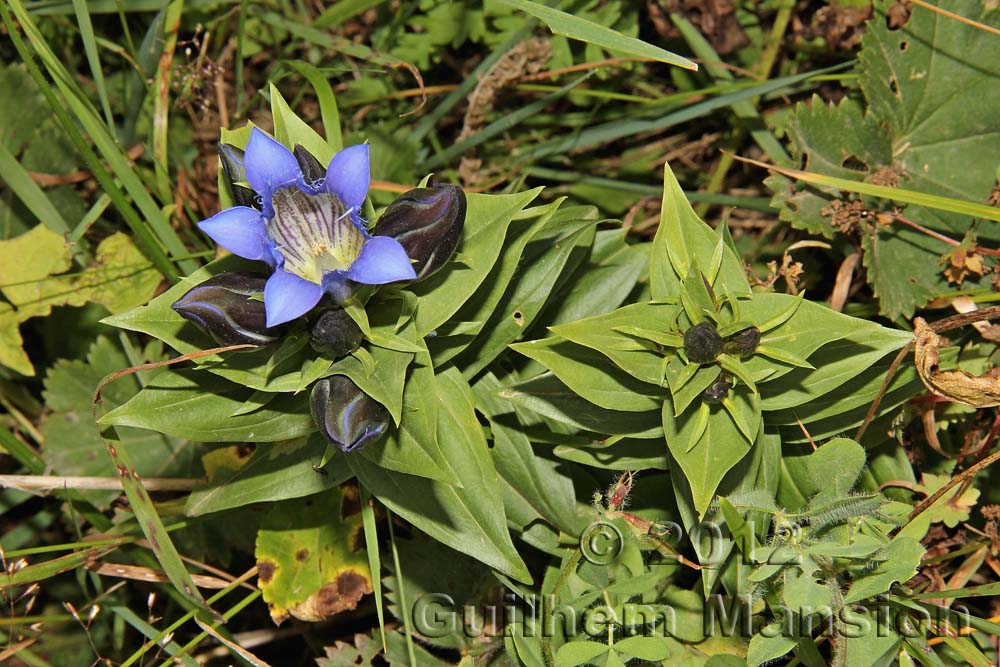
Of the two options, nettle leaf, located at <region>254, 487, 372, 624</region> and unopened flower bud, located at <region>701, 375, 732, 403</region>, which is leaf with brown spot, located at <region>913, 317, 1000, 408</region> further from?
nettle leaf, located at <region>254, 487, 372, 624</region>

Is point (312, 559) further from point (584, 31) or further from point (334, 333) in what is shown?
point (584, 31)

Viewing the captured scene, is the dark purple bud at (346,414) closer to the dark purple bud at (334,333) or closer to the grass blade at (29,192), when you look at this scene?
the dark purple bud at (334,333)

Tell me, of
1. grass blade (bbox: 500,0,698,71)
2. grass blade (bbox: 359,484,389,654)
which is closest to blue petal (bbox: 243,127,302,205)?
grass blade (bbox: 500,0,698,71)

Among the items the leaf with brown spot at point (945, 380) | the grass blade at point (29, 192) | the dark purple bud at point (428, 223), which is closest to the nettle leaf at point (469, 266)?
the dark purple bud at point (428, 223)

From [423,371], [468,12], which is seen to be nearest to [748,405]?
[423,371]

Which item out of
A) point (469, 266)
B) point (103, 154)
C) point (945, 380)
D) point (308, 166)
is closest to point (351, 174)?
point (308, 166)

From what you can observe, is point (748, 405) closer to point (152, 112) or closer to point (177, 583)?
point (177, 583)

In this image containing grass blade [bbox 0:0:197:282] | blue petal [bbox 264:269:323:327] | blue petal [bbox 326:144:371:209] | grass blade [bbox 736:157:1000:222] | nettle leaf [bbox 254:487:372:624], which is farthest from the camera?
nettle leaf [bbox 254:487:372:624]
